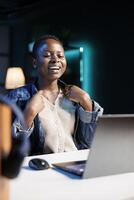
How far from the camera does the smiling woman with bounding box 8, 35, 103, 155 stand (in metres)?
1.64

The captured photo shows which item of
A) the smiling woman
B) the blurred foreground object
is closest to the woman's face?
the smiling woman

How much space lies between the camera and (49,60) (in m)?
1.73

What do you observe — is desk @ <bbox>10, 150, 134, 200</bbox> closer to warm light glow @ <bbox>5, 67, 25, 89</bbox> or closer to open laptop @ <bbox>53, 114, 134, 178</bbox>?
open laptop @ <bbox>53, 114, 134, 178</bbox>

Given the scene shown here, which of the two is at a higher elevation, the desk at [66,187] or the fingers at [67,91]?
the fingers at [67,91]

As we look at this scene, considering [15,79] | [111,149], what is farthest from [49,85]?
[15,79]

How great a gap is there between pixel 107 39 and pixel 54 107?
2663 millimetres

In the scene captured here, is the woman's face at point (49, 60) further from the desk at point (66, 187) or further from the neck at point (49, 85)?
the desk at point (66, 187)

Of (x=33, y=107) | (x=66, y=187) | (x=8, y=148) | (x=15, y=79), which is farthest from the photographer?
(x=15, y=79)

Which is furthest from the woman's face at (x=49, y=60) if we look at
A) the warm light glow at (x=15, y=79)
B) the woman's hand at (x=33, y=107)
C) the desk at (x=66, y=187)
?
the warm light glow at (x=15, y=79)

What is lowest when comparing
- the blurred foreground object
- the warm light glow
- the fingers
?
the warm light glow

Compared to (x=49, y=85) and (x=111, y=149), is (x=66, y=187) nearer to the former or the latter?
(x=111, y=149)

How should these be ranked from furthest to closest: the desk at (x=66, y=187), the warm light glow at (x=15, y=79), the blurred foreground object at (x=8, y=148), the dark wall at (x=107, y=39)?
the warm light glow at (x=15, y=79)
the dark wall at (x=107, y=39)
the desk at (x=66, y=187)
the blurred foreground object at (x=8, y=148)

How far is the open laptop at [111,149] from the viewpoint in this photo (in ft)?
3.29

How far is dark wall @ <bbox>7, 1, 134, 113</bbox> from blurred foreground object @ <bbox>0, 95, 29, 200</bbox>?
3403 millimetres
